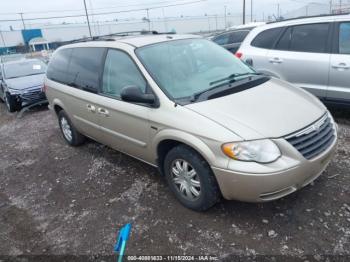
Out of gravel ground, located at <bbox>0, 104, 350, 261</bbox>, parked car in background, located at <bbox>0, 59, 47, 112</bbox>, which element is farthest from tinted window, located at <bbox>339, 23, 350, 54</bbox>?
parked car in background, located at <bbox>0, 59, 47, 112</bbox>

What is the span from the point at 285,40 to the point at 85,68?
3.49 m

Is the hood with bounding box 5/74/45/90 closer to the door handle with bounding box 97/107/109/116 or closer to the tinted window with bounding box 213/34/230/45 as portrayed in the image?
the door handle with bounding box 97/107/109/116

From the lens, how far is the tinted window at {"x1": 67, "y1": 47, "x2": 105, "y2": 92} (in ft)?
13.0

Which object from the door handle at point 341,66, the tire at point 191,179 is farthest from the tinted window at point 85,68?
the door handle at point 341,66

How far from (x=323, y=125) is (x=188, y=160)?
136 centimetres

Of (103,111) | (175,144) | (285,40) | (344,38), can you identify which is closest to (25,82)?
(103,111)

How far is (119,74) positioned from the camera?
362 centimetres

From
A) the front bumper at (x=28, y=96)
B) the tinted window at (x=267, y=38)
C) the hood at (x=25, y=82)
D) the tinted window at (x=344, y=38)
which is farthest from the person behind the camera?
the hood at (x=25, y=82)

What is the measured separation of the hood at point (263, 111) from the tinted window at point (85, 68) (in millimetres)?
1695

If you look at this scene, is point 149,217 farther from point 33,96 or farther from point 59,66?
point 33,96

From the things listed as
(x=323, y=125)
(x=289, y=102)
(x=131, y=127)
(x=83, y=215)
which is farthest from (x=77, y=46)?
(x=323, y=125)

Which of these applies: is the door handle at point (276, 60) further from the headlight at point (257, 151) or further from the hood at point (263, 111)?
the headlight at point (257, 151)

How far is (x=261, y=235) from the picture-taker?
2.75 metres

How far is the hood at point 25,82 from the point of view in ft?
28.5
